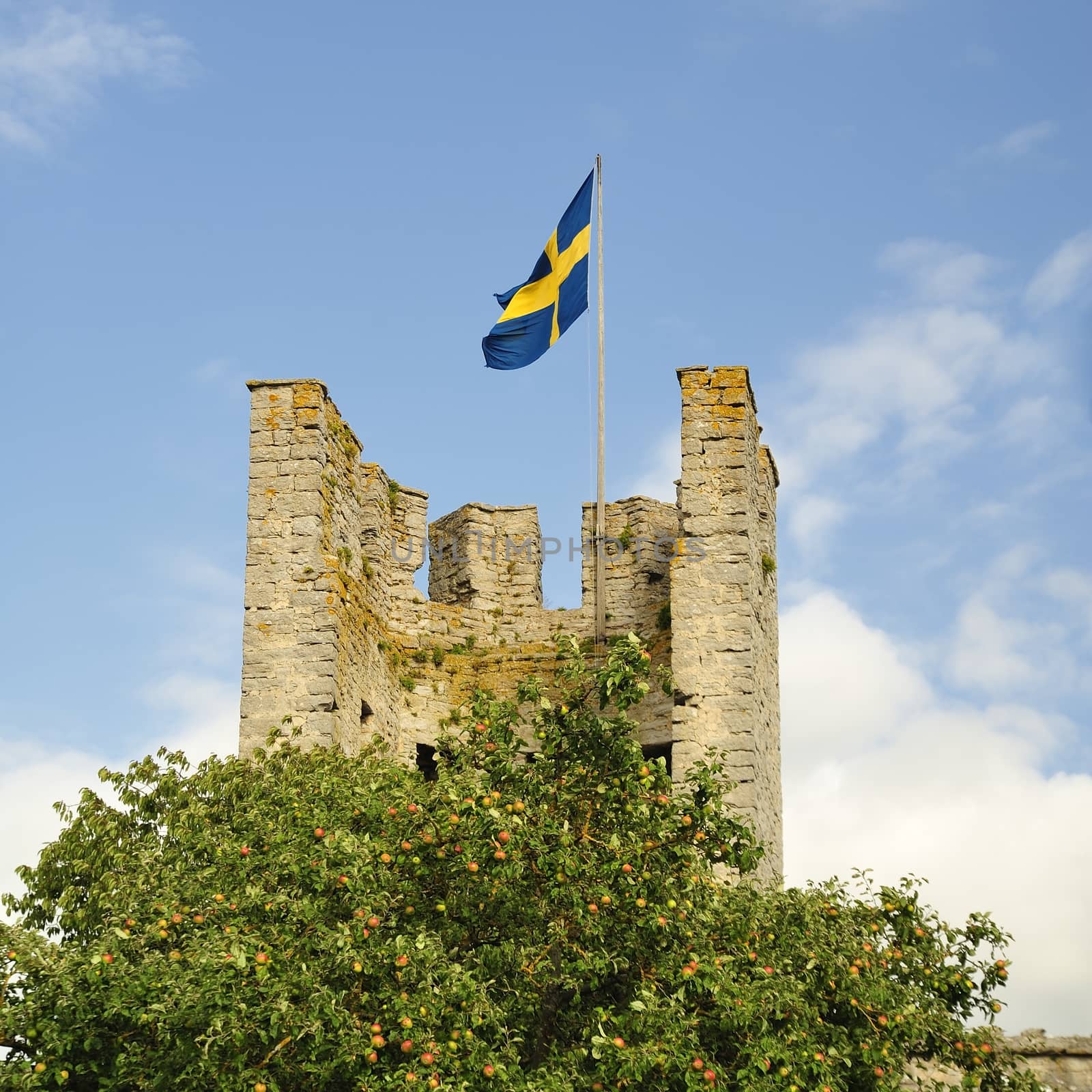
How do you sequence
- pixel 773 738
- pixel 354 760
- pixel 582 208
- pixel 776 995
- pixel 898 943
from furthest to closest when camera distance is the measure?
pixel 582 208
pixel 773 738
pixel 354 760
pixel 898 943
pixel 776 995

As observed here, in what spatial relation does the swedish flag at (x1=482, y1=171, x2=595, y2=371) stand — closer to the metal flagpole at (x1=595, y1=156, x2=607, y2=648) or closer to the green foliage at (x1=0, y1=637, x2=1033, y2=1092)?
the metal flagpole at (x1=595, y1=156, x2=607, y2=648)

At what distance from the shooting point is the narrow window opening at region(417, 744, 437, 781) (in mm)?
19875

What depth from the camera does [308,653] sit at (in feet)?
56.4

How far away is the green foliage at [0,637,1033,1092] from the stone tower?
3.71 metres

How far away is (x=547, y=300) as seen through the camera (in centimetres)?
2038

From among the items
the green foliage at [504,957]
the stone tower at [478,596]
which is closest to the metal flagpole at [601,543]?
the stone tower at [478,596]

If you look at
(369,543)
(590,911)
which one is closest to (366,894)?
(590,911)

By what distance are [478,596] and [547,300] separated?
11.1 feet

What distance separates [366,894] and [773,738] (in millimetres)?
7496

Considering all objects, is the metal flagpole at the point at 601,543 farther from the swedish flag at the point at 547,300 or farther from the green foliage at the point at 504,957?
the green foliage at the point at 504,957

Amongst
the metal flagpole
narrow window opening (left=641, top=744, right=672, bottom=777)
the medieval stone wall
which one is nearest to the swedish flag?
the metal flagpole

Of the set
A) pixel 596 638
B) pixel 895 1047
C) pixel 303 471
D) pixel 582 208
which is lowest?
pixel 895 1047

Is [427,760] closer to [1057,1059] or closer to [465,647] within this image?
[465,647]

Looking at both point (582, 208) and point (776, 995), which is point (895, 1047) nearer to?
point (776, 995)
